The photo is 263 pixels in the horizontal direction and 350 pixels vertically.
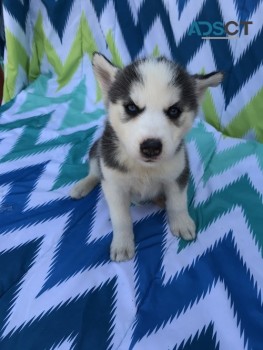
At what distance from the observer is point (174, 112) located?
57.3 inches

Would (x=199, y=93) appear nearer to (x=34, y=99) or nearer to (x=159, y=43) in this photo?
(x=159, y=43)

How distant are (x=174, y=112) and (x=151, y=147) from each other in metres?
0.24

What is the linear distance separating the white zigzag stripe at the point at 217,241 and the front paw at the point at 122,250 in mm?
174

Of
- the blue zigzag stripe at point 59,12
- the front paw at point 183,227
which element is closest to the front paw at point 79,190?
the front paw at point 183,227

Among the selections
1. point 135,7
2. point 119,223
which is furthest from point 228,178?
point 135,7

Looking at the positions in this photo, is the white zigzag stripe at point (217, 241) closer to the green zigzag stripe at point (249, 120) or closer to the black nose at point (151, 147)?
the black nose at point (151, 147)

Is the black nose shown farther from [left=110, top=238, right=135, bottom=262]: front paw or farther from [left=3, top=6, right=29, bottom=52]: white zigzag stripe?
[left=3, top=6, right=29, bottom=52]: white zigzag stripe

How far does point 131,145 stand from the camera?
4.47ft

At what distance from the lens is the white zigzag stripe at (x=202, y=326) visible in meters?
1.36

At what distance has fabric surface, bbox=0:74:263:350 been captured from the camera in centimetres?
141

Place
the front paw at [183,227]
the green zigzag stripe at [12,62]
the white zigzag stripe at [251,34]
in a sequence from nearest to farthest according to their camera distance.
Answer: the front paw at [183,227]
the white zigzag stripe at [251,34]
the green zigzag stripe at [12,62]

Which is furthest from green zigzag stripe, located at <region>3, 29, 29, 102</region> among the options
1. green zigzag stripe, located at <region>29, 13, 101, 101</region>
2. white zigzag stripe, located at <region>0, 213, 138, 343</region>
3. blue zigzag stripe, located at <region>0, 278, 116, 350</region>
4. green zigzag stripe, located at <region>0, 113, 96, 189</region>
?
blue zigzag stripe, located at <region>0, 278, 116, 350</region>

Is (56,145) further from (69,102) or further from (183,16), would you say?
(183,16)

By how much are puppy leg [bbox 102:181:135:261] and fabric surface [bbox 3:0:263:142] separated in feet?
4.10
